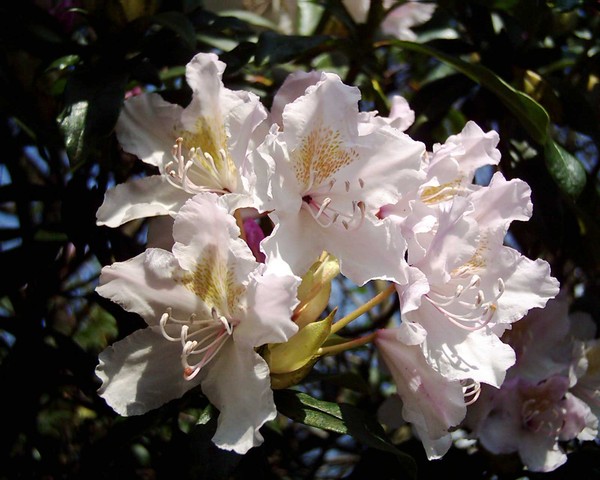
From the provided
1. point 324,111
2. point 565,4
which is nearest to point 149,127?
point 324,111

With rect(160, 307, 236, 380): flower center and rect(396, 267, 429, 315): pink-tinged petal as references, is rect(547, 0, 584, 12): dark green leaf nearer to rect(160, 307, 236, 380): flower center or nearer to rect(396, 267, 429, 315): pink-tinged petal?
rect(396, 267, 429, 315): pink-tinged petal

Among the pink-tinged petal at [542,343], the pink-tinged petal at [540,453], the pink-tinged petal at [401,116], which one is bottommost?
the pink-tinged petal at [540,453]

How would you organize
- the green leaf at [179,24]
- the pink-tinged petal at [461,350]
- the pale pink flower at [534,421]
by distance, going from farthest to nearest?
→ the pale pink flower at [534,421] → the green leaf at [179,24] → the pink-tinged petal at [461,350]

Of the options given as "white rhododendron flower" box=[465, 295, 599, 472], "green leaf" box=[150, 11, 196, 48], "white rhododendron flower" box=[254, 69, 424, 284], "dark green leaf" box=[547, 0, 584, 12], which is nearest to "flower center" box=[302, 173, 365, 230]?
"white rhododendron flower" box=[254, 69, 424, 284]

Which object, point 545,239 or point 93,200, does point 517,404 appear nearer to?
point 545,239

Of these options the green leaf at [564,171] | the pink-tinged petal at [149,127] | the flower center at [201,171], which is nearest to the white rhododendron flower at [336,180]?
the flower center at [201,171]

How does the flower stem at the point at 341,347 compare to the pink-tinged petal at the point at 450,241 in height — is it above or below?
below

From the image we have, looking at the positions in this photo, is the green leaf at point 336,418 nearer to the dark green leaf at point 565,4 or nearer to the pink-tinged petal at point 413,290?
the pink-tinged petal at point 413,290

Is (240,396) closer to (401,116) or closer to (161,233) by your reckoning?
(161,233)
